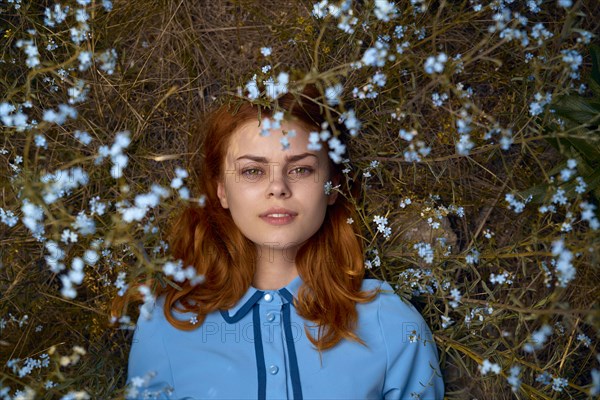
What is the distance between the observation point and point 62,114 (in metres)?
1.91

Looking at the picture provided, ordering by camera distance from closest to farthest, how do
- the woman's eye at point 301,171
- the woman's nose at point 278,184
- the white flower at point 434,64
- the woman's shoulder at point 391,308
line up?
the white flower at point 434,64, the woman's nose at point 278,184, the woman's eye at point 301,171, the woman's shoulder at point 391,308

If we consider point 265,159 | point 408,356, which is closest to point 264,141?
point 265,159

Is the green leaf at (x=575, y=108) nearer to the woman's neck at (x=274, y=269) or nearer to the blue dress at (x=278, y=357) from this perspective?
the blue dress at (x=278, y=357)

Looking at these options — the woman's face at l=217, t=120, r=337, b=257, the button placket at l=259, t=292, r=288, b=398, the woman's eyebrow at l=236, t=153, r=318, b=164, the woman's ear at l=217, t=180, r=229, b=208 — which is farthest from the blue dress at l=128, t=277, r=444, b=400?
the woman's eyebrow at l=236, t=153, r=318, b=164

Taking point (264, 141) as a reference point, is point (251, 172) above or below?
below

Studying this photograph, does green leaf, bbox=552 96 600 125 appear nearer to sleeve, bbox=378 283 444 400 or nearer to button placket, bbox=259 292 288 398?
sleeve, bbox=378 283 444 400

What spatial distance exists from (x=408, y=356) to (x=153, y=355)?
1.07 meters

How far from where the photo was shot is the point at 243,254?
2639mm

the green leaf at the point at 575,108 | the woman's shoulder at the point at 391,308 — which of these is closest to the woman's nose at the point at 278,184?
the woman's shoulder at the point at 391,308

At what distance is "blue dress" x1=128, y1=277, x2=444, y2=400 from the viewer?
238 centimetres

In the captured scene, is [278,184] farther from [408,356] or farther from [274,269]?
[408,356]

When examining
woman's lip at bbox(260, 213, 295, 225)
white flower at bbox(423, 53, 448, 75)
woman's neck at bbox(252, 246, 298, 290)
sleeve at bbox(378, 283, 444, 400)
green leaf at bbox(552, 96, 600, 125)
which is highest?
white flower at bbox(423, 53, 448, 75)

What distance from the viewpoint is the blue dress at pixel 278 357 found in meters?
2.38

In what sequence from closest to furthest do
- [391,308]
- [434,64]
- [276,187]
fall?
[434,64] < [276,187] < [391,308]
